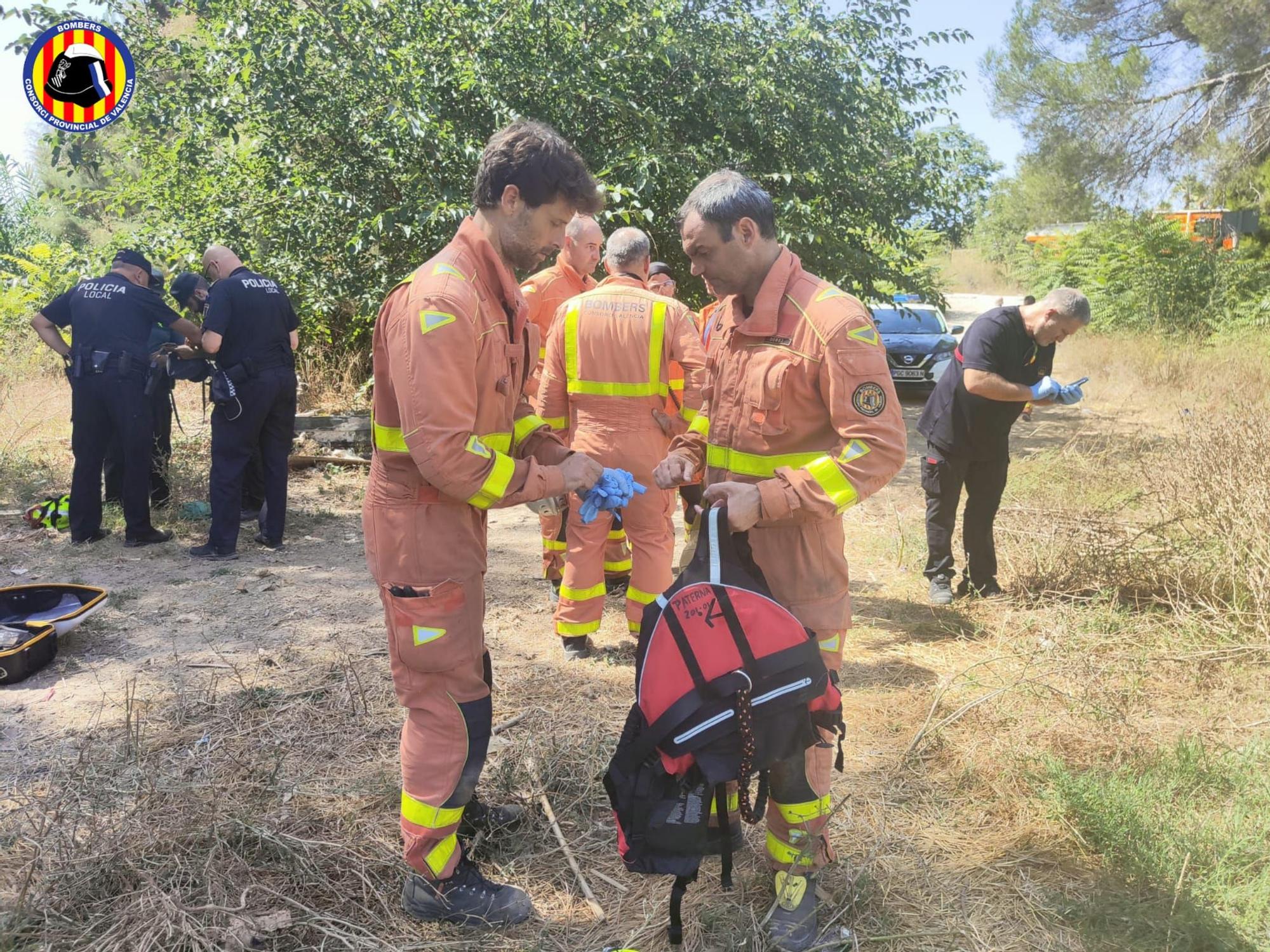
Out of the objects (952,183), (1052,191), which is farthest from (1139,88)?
(952,183)

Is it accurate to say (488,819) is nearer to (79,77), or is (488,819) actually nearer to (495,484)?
(495,484)

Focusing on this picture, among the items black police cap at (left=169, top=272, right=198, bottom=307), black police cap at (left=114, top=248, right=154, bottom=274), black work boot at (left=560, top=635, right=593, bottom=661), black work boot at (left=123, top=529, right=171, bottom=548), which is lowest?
black work boot at (left=560, top=635, right=593, bottom=661)

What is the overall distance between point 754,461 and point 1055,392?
343 centimetres

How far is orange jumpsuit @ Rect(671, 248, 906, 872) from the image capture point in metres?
2.42

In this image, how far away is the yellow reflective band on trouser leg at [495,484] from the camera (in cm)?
233

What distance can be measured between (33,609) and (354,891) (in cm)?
323

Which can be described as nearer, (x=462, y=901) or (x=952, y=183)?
(x=462, y=901)

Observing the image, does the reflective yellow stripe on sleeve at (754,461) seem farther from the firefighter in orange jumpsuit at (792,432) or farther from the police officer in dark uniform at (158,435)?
the police officer in dark uniform at (158,435)

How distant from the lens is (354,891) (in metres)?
2.72

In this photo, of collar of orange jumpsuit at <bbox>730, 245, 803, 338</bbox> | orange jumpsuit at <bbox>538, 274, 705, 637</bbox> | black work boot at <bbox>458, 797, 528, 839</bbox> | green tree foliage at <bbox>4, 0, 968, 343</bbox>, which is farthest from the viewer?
green tree foliage at <bbox>4, 0, 968, 343</bbox>

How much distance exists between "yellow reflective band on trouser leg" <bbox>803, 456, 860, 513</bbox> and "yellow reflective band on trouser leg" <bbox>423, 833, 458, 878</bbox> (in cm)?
148

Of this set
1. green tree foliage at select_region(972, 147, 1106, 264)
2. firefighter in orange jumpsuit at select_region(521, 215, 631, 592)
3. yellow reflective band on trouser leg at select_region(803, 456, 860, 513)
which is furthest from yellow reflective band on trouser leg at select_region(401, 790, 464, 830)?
green tree foliage at select_region(972, 147, 1106, 264)

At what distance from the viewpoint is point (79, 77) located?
27.9ft

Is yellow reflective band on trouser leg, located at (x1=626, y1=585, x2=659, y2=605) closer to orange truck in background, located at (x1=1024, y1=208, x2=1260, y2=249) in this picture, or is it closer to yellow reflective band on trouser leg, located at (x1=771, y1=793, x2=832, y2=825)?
yellow reflective band on trouser leg, located at (x1=771, y1=793, x2=832, y2=825)
